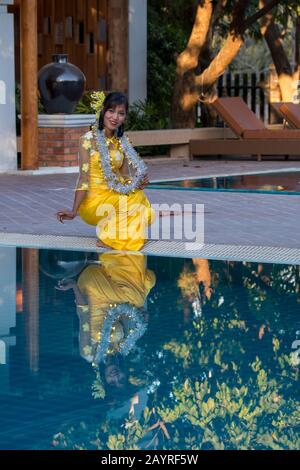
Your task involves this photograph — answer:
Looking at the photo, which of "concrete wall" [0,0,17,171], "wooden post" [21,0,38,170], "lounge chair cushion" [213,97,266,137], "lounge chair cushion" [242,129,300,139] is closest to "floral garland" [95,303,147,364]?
"wooden post" [21,0,38,170]

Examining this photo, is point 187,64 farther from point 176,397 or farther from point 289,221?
point 176,397

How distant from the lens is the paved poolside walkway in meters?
11.2

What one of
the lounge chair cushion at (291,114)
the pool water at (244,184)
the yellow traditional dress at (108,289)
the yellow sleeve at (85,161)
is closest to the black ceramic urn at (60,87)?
the pool water at (244,184)

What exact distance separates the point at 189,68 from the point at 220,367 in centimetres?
1716

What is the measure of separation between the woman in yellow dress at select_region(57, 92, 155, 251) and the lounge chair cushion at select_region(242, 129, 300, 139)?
10.7 metres

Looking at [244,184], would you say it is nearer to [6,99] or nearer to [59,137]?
[59,137]

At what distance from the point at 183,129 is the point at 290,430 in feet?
56.0

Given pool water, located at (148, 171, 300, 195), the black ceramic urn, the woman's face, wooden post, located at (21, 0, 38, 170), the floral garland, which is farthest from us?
the black ceramic urn

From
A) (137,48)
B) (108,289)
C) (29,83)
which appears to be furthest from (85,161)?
(137,48)

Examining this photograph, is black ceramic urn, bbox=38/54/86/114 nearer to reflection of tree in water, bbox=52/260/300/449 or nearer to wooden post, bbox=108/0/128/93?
wooden post, bbox=108/0/128/93

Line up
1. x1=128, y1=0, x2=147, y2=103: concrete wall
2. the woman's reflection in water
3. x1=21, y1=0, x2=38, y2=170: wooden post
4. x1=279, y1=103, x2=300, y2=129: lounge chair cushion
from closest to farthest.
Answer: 1. the woman's reflection in water
2. x1=21, y1=0, x2=38, y2=170: wooden post
3. x1=279, y1=103, x2=300, y2=129: lounge chair cushion
4. x1=128, y1=0, x2=147, y2=103: concrete wall
